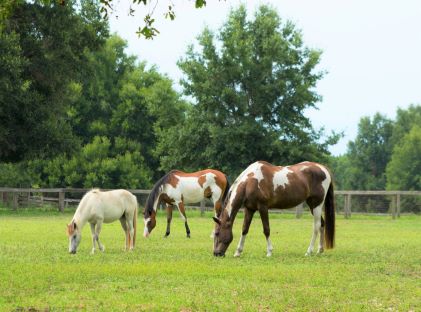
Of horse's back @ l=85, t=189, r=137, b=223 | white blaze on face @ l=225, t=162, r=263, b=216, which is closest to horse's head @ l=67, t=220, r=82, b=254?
horse's back @ l=85, t=189, r=137, b=223

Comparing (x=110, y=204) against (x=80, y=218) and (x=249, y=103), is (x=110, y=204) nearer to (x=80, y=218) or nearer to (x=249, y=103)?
(x=80, y=218)

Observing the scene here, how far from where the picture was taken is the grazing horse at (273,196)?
46.1 ft

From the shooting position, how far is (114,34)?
55031 millimetres

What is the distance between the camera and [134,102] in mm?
52969

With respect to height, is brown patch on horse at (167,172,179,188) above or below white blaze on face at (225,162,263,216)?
above

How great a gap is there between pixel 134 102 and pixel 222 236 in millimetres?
39907

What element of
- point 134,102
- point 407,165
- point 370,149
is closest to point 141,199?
point 134,102

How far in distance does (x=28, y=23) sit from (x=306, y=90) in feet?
49.4

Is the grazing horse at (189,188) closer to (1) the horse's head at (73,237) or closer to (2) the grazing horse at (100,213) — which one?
(2) the grazing horse at (100,213)

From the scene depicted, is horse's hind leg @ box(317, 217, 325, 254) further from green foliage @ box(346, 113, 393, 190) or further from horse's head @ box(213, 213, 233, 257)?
green foliage @ box(346, 113, 393, 190)

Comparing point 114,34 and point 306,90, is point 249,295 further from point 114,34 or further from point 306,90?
point 114,34

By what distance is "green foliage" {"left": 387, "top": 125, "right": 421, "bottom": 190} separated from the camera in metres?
72.7

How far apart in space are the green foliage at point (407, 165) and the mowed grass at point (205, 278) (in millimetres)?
57629

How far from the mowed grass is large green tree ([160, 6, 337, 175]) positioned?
67.1 feet
